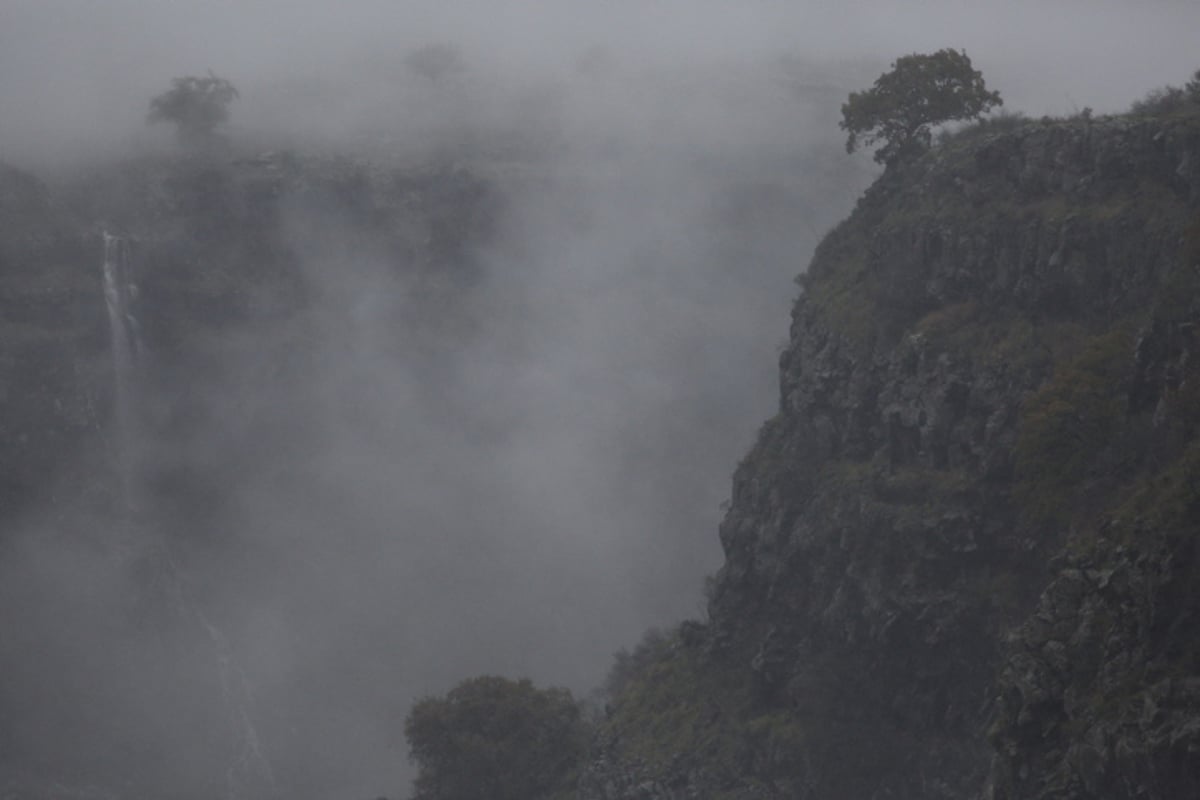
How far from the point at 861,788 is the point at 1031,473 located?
567 inches

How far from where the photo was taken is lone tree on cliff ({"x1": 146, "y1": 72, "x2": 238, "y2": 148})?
528 feet

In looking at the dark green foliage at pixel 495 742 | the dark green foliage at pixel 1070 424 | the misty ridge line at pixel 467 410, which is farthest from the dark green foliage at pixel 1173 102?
the misty ridge line at pixel 467 410

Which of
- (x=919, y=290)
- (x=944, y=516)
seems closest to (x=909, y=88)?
(x=919, y=290)

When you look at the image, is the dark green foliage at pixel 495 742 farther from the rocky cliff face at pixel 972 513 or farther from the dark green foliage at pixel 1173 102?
the dark green foliage at pixel 1173 102

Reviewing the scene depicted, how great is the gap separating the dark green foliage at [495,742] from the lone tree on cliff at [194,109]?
86.8m

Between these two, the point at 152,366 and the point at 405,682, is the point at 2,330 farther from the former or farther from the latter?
the point at 405,682

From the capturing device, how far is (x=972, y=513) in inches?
2346

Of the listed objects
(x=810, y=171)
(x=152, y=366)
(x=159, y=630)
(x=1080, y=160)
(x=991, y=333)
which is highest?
(x=810, y=171)

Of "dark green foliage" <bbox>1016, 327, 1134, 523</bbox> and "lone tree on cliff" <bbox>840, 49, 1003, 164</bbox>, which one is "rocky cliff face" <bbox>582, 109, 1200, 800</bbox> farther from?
"lone tree on cliff" <bbox>840, 49, 1003, 164</bbox>

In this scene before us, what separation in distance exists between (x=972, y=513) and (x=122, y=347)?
90.6m

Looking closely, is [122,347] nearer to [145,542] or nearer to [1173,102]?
[145,542]

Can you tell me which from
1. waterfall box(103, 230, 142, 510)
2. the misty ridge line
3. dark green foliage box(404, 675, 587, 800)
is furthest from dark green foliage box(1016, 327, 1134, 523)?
waterfall box(103, 230, 142, 510)

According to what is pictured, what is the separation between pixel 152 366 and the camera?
13612 centimetres

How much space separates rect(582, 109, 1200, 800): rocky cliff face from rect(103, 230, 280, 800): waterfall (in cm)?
4497
